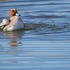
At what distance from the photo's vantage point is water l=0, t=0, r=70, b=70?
12.4 metres

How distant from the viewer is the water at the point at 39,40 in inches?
489

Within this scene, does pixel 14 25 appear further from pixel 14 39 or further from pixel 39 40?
pixel 39 40

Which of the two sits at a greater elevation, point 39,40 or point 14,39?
point 14,39

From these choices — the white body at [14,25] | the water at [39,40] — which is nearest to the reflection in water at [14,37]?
the water at [39,40]

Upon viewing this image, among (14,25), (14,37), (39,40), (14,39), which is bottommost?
(39,40)

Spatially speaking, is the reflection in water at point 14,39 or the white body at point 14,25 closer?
the reflection in water at point 14,39

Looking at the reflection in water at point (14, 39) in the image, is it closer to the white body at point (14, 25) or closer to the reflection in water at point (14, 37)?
the reflection in water at point (14, 37)

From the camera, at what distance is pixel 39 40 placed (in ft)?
50.6

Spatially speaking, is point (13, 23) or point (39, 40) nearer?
point (39, 40)

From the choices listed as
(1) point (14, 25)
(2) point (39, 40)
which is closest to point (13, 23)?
(1) point (14, 25)

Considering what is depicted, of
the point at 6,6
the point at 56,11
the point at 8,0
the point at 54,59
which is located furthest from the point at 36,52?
the point at 8,0

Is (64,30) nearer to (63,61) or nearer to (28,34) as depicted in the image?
(28,34)

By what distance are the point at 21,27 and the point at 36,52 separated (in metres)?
4.21

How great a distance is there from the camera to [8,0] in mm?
26312
